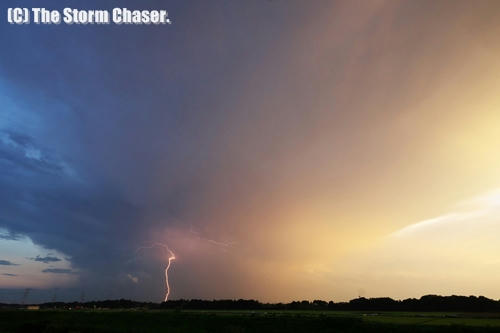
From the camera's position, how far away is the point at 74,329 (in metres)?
57.3

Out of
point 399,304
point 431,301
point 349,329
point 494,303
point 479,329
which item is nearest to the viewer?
point 479,329

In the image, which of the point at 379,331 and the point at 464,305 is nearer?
the point at 379,331

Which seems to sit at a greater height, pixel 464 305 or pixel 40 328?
pixel 40 328

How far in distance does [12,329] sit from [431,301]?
180353 mm

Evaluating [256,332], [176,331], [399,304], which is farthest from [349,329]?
[399,304]

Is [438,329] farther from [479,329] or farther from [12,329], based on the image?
[12,329]

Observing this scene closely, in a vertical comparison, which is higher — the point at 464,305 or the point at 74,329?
the point at 74,329

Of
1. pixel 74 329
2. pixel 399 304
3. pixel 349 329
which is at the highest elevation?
pixel 74 329

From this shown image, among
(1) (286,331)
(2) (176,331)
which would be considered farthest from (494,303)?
(2) (176,331)

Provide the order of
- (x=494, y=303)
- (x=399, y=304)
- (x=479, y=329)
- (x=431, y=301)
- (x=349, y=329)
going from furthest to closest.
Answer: (x=399, y=304) → (x=431, y=301) → (x=494, y=303) → (x=349, y=329) → (x=479, y=329)

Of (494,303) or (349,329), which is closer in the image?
(349,329)

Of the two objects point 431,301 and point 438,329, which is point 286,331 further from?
point 431,301

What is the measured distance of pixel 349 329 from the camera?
203ft

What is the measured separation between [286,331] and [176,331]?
64.8 feet
